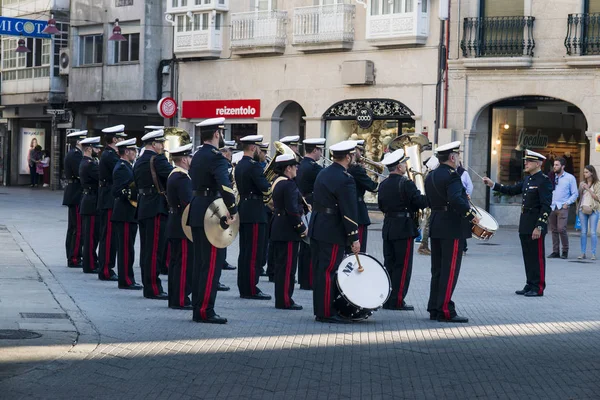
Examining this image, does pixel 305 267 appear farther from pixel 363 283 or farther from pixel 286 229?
pixel 363 283

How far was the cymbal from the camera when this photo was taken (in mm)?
11383

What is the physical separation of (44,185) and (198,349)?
41296mm

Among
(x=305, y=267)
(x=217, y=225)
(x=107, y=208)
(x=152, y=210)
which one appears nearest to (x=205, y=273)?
(x=217, y=225)

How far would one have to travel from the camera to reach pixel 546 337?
440 inches

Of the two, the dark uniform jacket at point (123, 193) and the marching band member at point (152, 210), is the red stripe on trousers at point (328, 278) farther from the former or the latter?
the dark uniform jacket at point (123, 193)

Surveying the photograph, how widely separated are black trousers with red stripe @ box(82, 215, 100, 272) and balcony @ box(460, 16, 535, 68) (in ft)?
52.3

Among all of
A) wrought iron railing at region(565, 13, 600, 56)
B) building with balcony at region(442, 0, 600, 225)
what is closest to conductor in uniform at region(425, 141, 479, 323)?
building with balcony at region(442, 0, 600, 225)

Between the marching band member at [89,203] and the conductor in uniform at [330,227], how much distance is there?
5082 mm

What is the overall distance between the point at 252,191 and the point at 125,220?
5.65 feet

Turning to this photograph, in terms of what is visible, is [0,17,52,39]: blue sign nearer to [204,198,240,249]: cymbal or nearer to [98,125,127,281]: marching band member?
[98,125,127,281]: marching band member

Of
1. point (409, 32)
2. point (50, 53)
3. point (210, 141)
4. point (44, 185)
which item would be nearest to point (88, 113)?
point (50, 53)

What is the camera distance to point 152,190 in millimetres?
13602

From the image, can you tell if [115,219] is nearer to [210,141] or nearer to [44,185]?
[210,141]

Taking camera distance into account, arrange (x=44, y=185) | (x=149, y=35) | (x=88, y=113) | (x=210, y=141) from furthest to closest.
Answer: (x=44, y=185)
(x=88, y=113)
(x=149, y=35)
(x=210, y=141)
